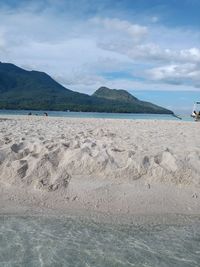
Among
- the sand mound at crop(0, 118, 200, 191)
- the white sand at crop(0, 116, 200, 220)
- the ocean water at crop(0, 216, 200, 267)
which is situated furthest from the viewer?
the sand mound at crop(0, 118, 200, 191)

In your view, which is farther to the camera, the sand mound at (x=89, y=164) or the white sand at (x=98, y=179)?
the sand mound at (x=89, y=164)

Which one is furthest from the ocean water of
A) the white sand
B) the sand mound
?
the sand mound

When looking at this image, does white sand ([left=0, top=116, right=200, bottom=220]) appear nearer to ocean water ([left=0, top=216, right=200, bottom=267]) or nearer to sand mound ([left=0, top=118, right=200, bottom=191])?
sand mound ([left=0, top=118, right=200, bottom=191])

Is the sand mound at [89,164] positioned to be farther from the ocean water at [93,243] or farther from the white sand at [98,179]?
the ocean water at [93,243]

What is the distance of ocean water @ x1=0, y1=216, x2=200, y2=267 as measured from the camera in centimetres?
623

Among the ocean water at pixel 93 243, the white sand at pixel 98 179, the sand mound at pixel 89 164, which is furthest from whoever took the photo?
the sand mound at pixel 89 164

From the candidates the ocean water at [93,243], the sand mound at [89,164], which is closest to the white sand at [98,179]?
the sand mound at [89,164]

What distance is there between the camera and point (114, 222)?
8156mm

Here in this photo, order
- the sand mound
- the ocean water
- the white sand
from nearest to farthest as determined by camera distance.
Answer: the ocean water, the white sand, the sand mound

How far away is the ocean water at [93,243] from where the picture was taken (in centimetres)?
623

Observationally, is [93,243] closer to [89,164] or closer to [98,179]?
[98,179]

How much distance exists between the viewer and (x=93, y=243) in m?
6.90

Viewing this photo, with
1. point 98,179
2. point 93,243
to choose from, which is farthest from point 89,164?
point 93,243

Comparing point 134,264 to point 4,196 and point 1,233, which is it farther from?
point 4,196
